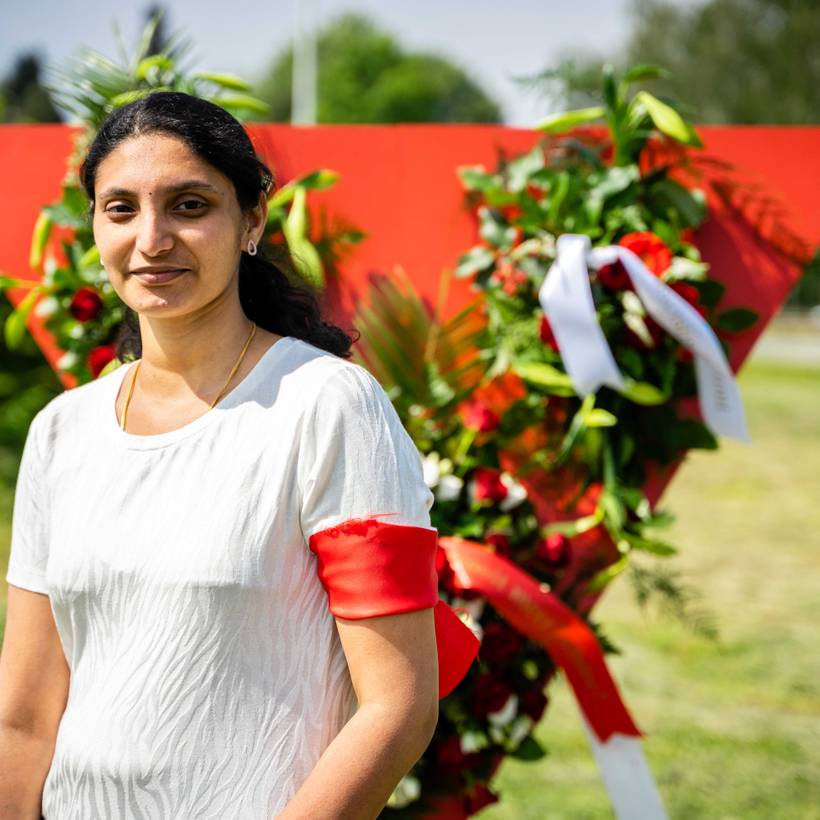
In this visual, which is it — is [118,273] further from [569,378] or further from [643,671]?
[643,671]

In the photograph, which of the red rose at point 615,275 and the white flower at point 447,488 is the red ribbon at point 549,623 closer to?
the white flower at point 447,488

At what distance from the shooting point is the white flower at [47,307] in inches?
115

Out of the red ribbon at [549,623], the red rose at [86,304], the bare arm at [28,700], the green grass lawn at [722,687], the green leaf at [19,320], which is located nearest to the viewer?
the bare arm at [28,700]

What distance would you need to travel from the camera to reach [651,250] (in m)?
2.72

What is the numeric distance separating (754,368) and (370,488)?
58.9 feet

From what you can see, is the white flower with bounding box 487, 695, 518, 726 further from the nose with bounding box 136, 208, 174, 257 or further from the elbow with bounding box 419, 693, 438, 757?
the nose with bounding box 136, 208, 174, 257

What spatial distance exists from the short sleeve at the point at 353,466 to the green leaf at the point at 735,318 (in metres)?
1.58

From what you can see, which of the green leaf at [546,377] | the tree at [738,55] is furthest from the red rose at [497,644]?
the tree at [738,55]

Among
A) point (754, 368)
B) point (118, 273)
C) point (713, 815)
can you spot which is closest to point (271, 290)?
point (118, 273)

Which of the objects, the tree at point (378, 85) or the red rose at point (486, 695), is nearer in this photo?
the red rose at point (486, 695)

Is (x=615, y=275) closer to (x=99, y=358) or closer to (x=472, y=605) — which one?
(x=472, y=605)

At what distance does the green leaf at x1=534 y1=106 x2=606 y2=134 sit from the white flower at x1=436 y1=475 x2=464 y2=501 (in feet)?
2.94

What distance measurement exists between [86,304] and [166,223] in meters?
1.37

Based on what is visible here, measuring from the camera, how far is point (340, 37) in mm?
52875
